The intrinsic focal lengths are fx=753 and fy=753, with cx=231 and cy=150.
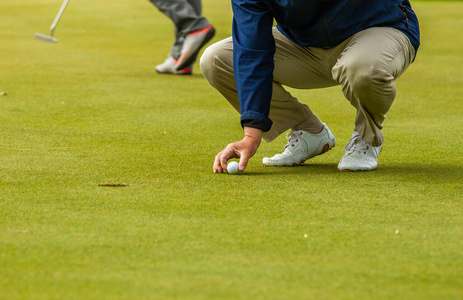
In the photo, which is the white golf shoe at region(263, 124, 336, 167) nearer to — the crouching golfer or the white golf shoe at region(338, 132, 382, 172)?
the crouching golfer

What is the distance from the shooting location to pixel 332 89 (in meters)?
4.67

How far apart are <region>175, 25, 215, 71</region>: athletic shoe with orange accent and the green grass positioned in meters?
0.93

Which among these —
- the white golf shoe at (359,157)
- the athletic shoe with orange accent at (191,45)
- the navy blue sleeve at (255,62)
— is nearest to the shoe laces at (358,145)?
the white golf shoe at (359,157)

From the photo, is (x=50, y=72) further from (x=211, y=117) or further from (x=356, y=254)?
(x=356, y=254)

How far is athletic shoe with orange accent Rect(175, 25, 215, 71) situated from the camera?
5211 mm

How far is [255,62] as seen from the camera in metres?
2.38

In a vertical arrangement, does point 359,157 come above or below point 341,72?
below

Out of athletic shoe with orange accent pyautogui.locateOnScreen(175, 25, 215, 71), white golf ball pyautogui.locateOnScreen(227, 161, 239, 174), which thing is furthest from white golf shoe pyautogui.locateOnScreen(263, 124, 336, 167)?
athletic shoe with orange accent pyautogui.locateOnScreen(175, 25, 215, 71)

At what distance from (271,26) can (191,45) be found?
282cm

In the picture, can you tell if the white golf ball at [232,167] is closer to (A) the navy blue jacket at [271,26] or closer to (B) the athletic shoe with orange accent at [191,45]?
(A) the navy blue jacket at [271,26]

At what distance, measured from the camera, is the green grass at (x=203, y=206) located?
148 centimetres

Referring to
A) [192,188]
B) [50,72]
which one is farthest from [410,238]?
[50,72]

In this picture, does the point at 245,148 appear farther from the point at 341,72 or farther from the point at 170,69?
the point at 170,69

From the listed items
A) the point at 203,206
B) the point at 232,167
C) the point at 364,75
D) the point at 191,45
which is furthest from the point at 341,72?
the point at 191,45
